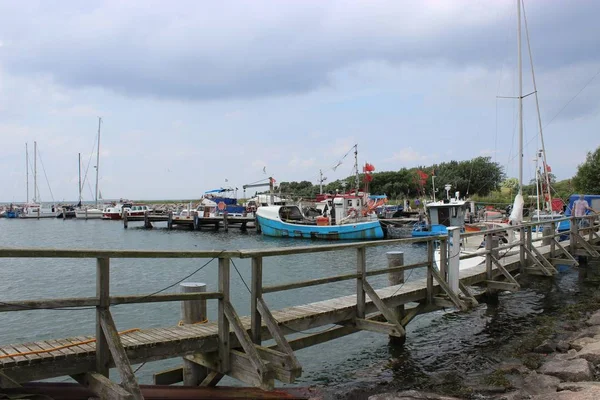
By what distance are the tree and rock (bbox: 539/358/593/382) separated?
153ft

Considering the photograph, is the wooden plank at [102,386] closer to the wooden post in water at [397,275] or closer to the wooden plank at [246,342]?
the wooden plank at [246,342]

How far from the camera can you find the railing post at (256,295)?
6.02 metres

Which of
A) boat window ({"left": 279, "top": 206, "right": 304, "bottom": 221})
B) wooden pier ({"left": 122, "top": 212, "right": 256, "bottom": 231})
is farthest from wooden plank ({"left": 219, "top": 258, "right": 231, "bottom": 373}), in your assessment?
wooden pier ({"left": 122, "top": 212, "right": 256, "bottom": 231})

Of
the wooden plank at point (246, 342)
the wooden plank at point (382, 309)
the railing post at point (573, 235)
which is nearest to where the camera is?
the wooden plank at point (246, 342)

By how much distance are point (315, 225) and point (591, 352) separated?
36711 millimetres

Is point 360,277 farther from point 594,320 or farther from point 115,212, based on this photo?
point 115,212

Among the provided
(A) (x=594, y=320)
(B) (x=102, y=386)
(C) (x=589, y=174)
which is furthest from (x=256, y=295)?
(C) (x=589, y=174)

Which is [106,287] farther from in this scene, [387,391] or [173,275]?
[173,275]

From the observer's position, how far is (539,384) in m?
6.81

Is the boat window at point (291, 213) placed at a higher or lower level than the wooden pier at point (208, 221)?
higher

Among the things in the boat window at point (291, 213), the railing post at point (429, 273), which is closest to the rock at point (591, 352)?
the railing post at point (429, 273)

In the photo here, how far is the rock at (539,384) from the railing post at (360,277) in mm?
2487

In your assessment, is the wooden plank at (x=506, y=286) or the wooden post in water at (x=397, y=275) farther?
the wooden plank at (x=506, y=286)

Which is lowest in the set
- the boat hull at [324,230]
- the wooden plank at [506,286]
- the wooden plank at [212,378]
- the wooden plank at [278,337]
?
the boat hull at [324,230]
